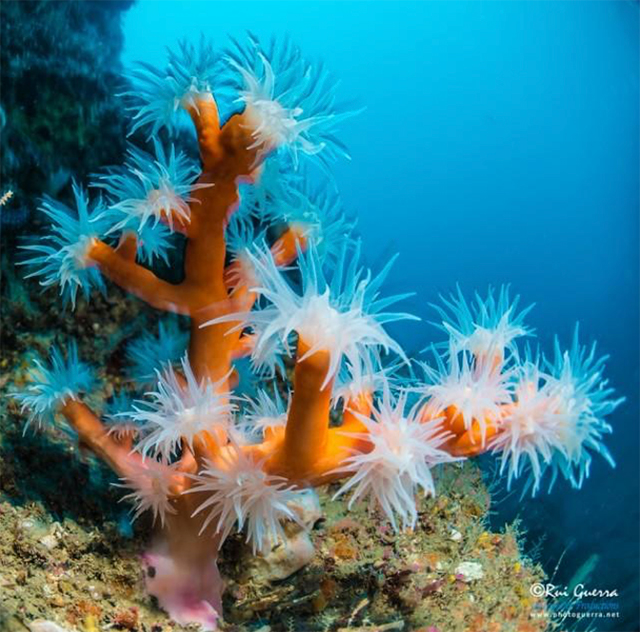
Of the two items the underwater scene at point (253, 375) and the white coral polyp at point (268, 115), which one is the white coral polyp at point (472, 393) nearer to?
the underwater scene at point (253, 375)

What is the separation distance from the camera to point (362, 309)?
5.40ft

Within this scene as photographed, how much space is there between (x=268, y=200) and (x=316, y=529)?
164 centimetres

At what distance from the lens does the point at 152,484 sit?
84.3 inches

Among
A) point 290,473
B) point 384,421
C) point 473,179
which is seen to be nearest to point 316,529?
point 290,473

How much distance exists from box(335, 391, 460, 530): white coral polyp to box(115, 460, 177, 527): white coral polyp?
738 mm

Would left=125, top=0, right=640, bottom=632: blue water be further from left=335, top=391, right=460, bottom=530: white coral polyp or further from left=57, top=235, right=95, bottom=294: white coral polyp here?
left=335, top=391, right=460, bottom=530: white coral polyp

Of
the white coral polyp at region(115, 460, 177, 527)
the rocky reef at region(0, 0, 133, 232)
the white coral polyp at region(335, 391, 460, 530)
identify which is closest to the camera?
the white coral polyp at region(335, 391, 460, 530)

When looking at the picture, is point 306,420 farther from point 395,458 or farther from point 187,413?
point 187,413

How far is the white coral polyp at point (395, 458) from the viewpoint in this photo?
1.64 metres

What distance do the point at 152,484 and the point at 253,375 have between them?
2.33ft

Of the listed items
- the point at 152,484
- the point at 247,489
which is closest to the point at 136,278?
the point at 152,484

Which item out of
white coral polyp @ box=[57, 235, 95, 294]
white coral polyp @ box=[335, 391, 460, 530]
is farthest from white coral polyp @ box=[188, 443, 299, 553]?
white coral polyp @ box=[57, 235, 95, 294]

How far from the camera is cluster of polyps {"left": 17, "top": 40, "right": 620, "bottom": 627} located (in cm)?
165

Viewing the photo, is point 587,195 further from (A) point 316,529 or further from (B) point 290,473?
(B) point 290,473
